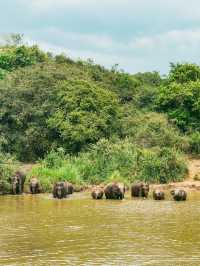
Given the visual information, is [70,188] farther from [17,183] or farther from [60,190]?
[17,183]

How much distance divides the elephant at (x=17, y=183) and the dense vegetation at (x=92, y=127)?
1.54m

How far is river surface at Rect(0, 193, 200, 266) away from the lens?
1803 centimetres

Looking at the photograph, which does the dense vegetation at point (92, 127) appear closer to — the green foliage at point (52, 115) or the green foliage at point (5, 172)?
the green foliage at point (52, 115)

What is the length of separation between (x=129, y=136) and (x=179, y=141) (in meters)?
3.86

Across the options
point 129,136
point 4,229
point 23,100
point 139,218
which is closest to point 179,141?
point 129,136

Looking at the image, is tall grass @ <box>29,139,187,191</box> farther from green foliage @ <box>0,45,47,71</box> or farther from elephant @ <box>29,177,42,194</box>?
green foliage @ <box>0,45,47,71</box>

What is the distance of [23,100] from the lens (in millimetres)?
48281

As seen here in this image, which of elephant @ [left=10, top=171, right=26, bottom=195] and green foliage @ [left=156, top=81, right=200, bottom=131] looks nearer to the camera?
elephant @ [left=10, top=171, right=26, bottom=195]

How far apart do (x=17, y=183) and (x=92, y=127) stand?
989cm

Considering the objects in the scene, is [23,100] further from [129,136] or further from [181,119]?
[181,119]

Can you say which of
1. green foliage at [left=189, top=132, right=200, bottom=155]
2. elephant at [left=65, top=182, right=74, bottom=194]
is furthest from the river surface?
green foliage at [left=189, top=132, right=200, bottom=155]

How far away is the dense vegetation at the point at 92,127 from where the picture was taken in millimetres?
40594

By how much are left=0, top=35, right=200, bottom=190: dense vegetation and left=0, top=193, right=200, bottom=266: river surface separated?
7571 mm

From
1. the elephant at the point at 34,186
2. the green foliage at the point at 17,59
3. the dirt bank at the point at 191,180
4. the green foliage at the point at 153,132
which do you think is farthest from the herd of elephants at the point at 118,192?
the green foliage at the point at 17,59
